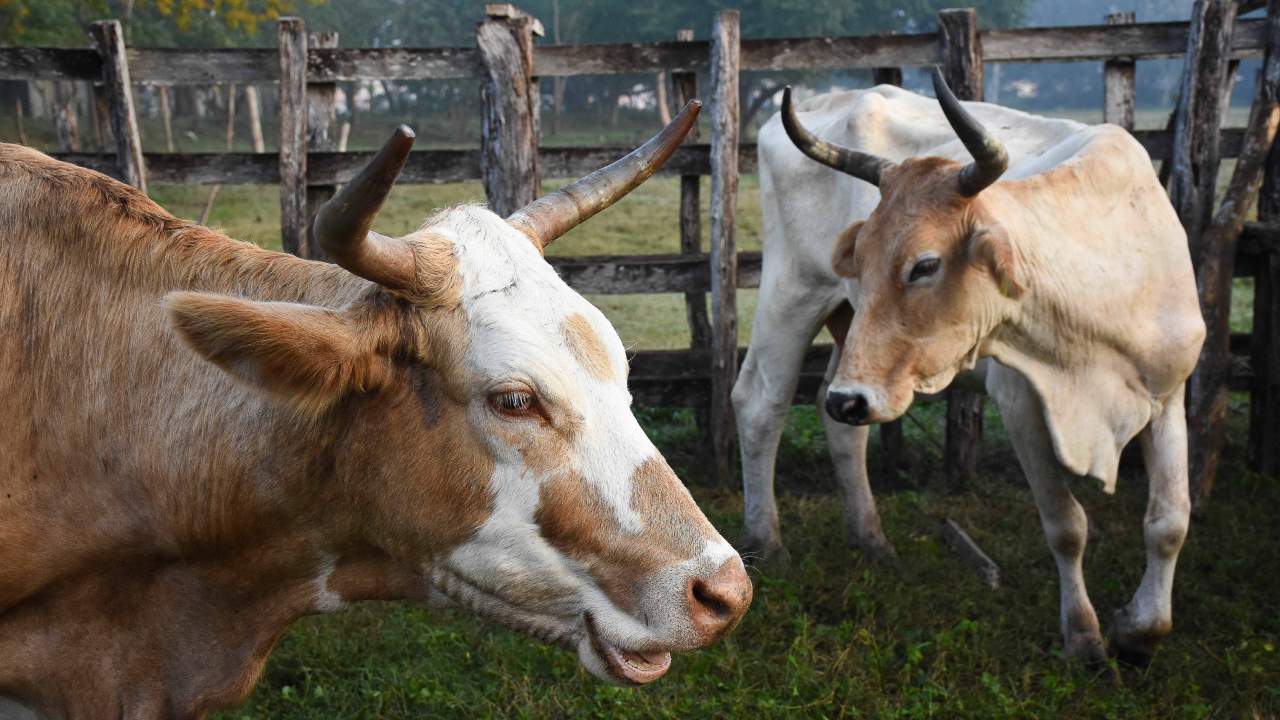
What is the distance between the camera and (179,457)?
2.48 m

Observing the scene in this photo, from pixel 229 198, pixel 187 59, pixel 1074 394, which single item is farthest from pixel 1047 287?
pixel 229 198

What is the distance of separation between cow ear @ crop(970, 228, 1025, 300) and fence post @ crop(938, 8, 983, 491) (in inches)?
86.4

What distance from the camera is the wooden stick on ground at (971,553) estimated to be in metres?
5.18

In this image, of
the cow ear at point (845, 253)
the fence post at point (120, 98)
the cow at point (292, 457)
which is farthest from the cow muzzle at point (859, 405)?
the fence post at point (120, 98)

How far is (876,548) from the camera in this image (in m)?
5.59

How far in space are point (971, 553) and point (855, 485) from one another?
0.65 m

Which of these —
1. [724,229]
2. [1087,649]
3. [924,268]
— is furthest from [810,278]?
[1087,649]

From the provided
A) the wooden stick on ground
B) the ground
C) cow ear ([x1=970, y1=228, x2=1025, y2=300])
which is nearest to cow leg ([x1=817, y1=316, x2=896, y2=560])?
the ground

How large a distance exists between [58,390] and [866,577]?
3524 millimetres

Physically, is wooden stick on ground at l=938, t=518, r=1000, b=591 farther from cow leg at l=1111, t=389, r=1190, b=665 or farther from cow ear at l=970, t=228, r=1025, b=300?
cow ear at l=970, t=228, r=1025, b=300

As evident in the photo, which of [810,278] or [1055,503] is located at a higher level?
[810,278]

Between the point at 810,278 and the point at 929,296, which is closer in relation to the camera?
the point at 929,296

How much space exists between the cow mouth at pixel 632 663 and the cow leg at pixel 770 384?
3369mm

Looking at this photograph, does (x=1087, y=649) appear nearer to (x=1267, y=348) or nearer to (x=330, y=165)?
(x=1267, y=348)
